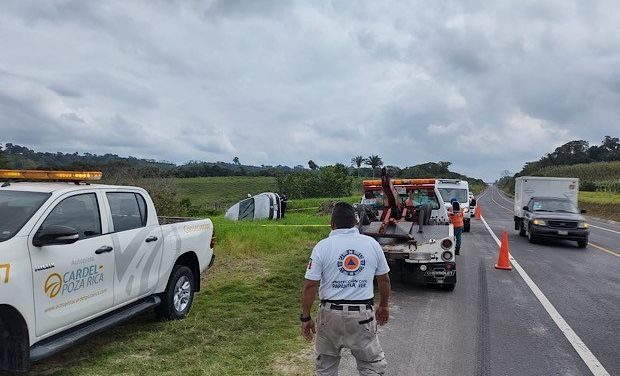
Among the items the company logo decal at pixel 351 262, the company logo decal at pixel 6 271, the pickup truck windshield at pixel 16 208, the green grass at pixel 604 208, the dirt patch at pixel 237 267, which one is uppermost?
the pickup truck windshield at pixel 16 208

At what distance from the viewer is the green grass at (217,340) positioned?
16.1 feet

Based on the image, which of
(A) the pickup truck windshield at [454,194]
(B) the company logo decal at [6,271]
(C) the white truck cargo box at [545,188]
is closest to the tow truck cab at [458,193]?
(A) the pickup truck windshield at [454,194]

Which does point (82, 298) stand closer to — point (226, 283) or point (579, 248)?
point (226, 283)

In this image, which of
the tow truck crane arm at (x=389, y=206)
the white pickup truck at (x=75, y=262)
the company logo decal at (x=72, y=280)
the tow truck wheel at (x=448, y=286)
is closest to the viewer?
the white pickup truck at (x=75, y=262)

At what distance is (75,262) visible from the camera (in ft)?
15.1

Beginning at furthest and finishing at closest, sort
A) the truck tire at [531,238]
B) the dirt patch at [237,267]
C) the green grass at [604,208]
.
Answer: the green grass at [604,208]
the truck tire at [531,238]
the dirt patch at [237,267]

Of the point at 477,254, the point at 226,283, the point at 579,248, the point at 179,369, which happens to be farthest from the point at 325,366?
the point at 579,248

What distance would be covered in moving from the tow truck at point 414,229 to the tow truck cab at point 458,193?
1028 centimetres

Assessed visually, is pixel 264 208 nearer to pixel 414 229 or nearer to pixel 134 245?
pixel 414 229

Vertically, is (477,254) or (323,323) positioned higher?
(323,323)

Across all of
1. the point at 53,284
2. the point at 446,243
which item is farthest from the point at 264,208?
the point at 53,284

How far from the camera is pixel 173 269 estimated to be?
6.50 m

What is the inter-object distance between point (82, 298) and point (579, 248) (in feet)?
51.7

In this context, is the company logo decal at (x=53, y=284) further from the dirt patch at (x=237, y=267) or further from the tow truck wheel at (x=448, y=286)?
the tow truck wheel at (x=448, y=286)
